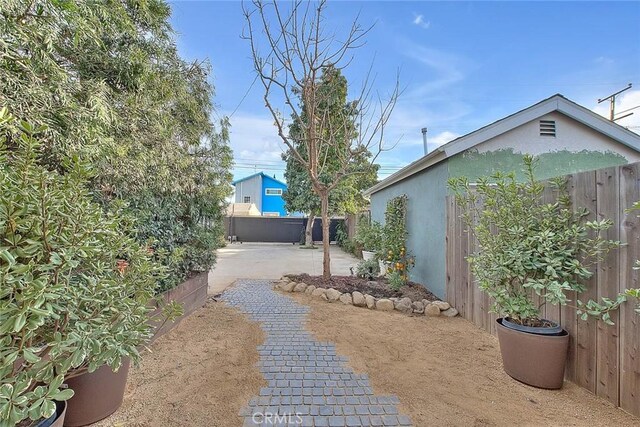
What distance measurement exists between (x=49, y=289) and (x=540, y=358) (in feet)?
10.6

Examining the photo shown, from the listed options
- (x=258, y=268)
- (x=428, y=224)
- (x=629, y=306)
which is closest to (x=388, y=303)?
(x=428, y=224)

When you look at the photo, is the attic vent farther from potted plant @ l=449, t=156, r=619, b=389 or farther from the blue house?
the blue house

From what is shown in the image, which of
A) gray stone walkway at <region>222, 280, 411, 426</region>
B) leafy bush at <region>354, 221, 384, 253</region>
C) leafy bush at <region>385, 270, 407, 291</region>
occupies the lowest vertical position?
gray stone walkway at <region>222, 280, 411, 426</region>

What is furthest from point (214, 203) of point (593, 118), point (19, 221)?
point (593, 118)

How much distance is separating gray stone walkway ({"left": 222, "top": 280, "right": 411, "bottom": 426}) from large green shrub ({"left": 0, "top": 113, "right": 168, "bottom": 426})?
106cm

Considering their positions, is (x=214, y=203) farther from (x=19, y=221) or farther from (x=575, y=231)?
(x=575, y=231)

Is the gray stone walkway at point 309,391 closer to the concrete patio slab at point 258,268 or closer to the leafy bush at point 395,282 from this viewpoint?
the leafy bush at point 395,282

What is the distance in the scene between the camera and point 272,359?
2.95 meters

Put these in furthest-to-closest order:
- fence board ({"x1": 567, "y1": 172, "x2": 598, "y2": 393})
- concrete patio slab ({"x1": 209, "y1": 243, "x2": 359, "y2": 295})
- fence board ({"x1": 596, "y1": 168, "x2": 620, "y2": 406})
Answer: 1. concrete patio slab ({"x1": 209, "y1": 243, "x2": 359, "y2": 295})
2. fence board ({"x1": 567, "y1": 172, "x2": 598, "y2": 393})
3. fence board ({"x1": 596, "y1": 168, "x2": 620, "y2": 406})

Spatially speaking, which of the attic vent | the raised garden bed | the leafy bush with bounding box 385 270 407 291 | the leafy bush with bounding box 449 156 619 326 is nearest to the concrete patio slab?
the raised garden bed

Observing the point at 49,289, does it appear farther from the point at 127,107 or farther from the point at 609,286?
the point at 609,286

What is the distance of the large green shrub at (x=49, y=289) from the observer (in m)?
1.16

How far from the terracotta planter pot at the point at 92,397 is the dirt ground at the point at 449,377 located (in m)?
1.91

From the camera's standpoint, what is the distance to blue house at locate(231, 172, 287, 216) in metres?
27.4
